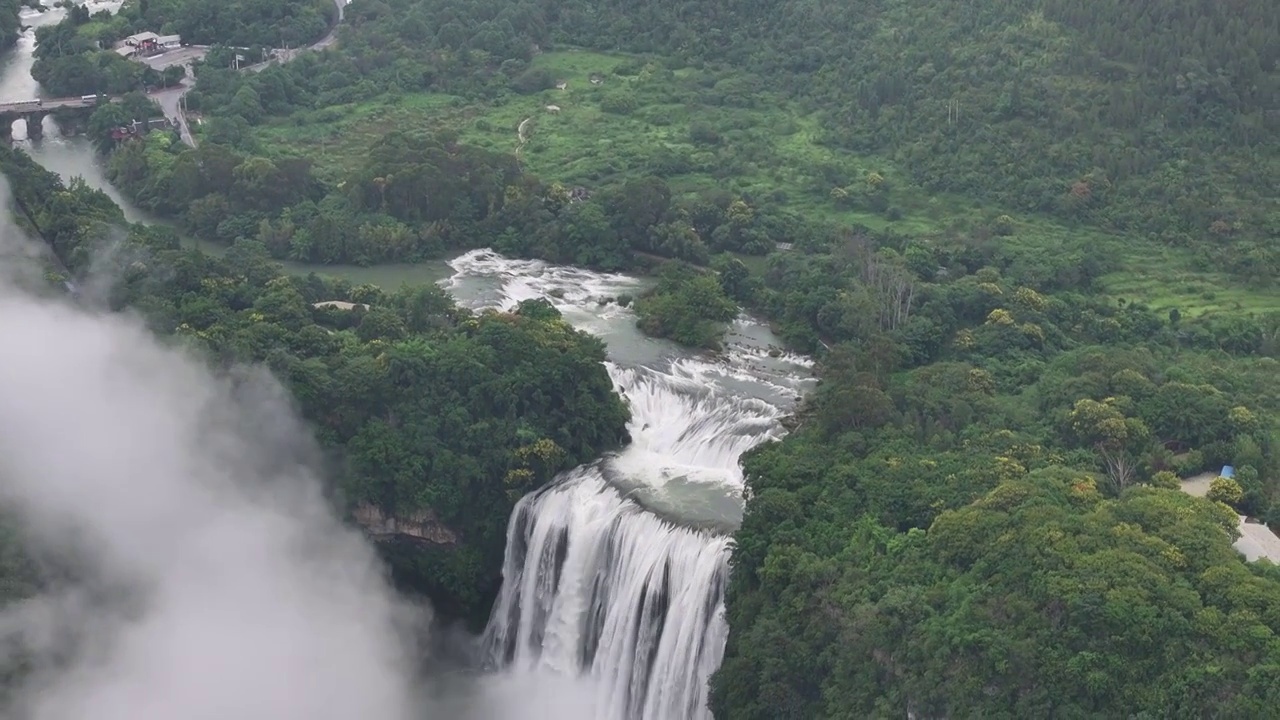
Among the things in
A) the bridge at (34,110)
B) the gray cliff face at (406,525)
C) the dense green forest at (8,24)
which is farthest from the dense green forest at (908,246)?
the dense green forest at (8,24)

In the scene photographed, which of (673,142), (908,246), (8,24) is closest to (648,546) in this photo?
(908,246)

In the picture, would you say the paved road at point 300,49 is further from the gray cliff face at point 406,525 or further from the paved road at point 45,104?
the gray cliff face at point 406,525

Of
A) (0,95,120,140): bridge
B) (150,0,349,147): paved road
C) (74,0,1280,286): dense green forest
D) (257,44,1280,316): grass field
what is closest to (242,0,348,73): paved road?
(150,0,349,147): paved road

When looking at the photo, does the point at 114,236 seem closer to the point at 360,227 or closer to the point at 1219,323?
the point at 360,227

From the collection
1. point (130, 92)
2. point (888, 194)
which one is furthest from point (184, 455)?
point (130, 92)

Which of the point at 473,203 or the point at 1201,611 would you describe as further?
the point at 473,203

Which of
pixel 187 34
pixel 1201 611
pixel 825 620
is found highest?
pixel 1201 611

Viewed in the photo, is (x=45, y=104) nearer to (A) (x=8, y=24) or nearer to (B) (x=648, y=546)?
(A) (x=8, y=24)
